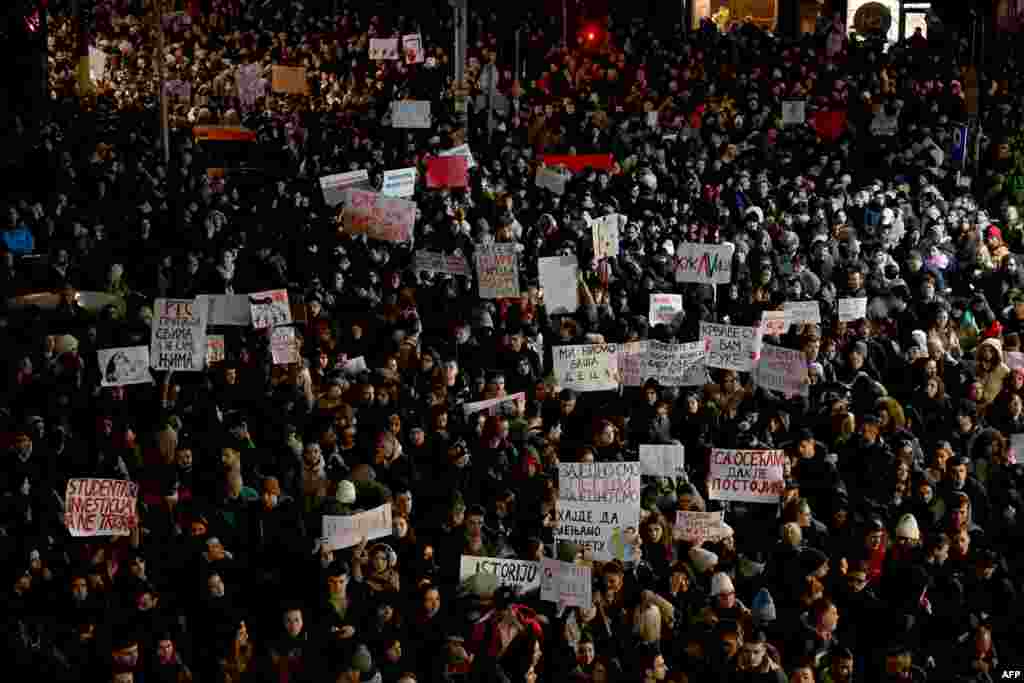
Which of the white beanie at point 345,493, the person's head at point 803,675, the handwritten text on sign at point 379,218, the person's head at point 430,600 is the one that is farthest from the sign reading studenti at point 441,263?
the person's head at point 803,675

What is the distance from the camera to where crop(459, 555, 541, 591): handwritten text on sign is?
10508 millimetres

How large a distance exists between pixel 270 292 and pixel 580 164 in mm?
8040

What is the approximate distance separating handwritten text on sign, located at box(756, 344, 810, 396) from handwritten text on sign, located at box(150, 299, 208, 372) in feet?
13.5

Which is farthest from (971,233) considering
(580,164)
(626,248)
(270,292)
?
(270,292)

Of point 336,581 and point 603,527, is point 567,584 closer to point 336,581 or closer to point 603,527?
point 603,527

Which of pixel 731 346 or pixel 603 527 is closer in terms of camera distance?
pixel 603 527

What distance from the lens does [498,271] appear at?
49.1ft

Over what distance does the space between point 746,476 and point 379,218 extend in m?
6.04

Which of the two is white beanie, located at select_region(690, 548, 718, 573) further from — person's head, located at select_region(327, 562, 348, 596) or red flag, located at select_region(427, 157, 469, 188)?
red flag, located at select_region(427, 157, 469, 188)

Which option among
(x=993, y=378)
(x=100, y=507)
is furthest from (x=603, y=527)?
(x=993, y=378)

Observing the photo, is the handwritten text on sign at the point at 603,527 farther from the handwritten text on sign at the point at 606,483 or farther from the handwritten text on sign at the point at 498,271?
the handwritten text on sign at the point at 498,271

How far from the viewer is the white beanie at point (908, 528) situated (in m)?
10.7

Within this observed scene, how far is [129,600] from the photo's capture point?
10016 millimetres

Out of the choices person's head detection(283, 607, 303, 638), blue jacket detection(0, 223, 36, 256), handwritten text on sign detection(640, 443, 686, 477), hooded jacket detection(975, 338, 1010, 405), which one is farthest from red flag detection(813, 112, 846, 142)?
person's head detection(283, 607, 303, 638)
